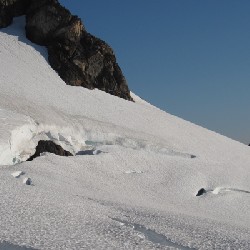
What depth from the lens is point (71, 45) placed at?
4953 cm

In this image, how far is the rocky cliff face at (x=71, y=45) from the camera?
48.1 meters

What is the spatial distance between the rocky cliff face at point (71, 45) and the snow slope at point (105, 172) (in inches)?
62.5

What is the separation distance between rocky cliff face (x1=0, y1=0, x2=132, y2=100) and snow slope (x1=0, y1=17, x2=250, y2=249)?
159 cm

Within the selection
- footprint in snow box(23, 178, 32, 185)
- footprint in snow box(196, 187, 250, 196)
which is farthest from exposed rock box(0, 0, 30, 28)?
footprint in snow box(23, 178, 32, 185)

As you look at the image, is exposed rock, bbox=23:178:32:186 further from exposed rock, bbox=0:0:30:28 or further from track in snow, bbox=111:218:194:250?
exposed rock, bbox=0:0:30:28

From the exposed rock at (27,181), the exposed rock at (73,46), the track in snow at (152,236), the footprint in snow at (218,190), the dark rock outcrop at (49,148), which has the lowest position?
the track in snow at (152,236)

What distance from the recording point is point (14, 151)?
85.8 ft

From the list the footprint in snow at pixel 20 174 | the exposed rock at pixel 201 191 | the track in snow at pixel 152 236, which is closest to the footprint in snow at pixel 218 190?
the exposed rock at pixel 201 191

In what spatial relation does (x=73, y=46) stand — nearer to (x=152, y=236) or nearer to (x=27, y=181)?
(x=27, y=181)

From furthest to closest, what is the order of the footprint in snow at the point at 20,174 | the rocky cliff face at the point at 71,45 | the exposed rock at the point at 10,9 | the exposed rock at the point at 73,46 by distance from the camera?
the exposed rock at the point at 10,9, the exposed rock at the point at 73,46, the rocky cliff face at the point at 71,45, the footprint in snow at the point at 20,174

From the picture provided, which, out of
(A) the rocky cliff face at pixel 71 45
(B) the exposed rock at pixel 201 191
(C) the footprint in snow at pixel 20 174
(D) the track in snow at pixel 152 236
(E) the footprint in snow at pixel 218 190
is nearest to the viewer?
(D) the track in snow at pixel 152 236

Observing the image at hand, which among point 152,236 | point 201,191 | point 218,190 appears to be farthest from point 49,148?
point 152,236

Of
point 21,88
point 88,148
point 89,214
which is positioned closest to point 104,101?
point 21,88

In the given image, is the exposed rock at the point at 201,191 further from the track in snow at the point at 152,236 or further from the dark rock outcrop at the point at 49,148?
the track in snow at the point at 152,236
